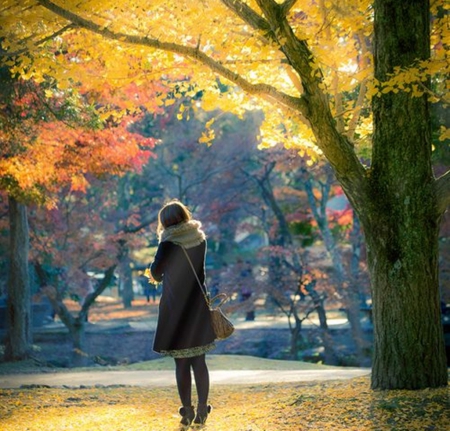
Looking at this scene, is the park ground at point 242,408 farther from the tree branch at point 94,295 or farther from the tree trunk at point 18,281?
the tree branch at point 94,295

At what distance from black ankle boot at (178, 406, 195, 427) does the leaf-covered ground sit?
15cm

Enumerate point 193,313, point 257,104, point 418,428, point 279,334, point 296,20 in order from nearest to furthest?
point 418,428
point 193,313
point 296,20
point 257,104
point 279,334

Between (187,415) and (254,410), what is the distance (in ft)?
2.62

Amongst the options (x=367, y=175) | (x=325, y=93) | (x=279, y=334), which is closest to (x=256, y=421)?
(x=367, y=175)

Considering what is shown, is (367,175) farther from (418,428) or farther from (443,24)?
(418,428)

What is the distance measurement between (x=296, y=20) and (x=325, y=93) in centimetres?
177

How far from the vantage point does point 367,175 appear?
595 centimetres

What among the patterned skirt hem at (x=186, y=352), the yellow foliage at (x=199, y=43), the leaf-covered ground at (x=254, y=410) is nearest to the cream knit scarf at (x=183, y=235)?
the patterned skirt hem at (x=186, y=352)

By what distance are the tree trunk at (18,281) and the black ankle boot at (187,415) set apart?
915 centimetres

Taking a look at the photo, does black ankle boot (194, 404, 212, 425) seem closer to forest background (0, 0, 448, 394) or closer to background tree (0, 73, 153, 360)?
forest background (0, 0, 448, 394)

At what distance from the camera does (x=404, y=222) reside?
580 cm

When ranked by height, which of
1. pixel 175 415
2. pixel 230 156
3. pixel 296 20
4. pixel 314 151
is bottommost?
pixel 175 415

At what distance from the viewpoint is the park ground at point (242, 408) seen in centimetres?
491

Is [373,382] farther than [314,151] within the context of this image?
No
